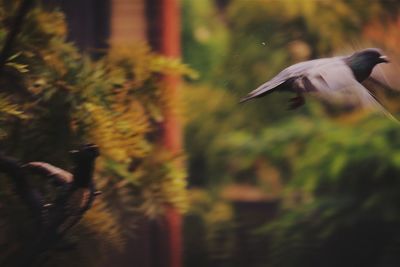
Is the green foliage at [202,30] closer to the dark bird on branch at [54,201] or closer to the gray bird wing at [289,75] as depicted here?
the dark bird on branch at [54,201]

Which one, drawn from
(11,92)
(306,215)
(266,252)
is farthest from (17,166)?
(306,215)

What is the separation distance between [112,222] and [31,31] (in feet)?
2.62

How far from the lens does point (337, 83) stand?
1.89 m

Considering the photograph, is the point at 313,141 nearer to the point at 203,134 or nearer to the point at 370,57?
the point at 203,134

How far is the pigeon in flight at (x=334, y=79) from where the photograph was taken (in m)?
1.92

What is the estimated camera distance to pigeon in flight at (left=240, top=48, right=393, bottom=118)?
1.92 metres

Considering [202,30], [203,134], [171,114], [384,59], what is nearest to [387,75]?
[384,59]

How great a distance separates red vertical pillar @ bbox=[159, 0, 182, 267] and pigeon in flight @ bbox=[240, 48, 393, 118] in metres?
1.19

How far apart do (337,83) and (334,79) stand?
0.03m

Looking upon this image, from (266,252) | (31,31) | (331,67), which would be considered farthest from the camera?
(266,252)

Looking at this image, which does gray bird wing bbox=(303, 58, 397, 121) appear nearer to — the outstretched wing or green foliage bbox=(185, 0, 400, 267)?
the outstretched wing

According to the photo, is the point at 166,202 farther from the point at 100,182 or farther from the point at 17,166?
the point at 17,166

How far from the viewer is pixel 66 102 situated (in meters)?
2.74

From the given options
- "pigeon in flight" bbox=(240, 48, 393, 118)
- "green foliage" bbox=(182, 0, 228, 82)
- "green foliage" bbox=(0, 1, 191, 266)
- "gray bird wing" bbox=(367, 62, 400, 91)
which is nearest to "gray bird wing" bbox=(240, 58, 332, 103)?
"pigeon in flight" bbox=(240, 48, 393, 118)
